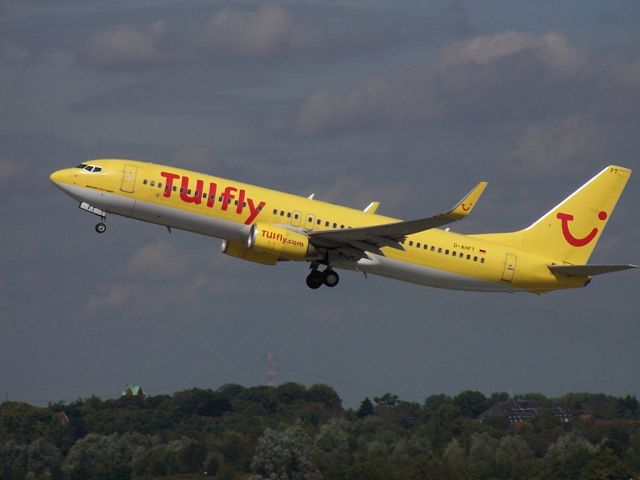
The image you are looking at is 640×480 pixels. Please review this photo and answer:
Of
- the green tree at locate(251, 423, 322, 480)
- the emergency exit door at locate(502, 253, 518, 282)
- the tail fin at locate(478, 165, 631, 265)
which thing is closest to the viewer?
the emergency exit door at locate(502, 253, 518, 282)

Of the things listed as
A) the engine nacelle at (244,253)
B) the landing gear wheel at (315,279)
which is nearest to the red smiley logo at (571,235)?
the landing gear wheel at (315,279)

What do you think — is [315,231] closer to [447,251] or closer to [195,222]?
[195,222]

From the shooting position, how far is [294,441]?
112 m

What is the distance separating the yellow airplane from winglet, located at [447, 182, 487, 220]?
5 cm

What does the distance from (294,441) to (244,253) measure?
50566 millimetres

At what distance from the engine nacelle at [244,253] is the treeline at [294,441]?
1506 inches

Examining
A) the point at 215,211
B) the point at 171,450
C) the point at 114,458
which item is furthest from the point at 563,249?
the point at 114,458

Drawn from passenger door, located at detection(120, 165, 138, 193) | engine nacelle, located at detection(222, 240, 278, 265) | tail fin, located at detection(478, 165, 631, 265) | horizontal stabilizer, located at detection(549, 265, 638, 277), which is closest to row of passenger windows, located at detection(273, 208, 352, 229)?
engine nacelle, located at detection(222, 240, 278, 265)

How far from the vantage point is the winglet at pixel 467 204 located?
5741 cm

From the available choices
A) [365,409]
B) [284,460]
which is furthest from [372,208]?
[365,409]

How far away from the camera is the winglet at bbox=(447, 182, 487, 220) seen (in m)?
57.4

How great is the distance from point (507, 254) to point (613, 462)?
48683 mm

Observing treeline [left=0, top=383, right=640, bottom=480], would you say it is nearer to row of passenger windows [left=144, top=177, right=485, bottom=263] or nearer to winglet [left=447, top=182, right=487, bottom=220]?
row of passenger windows [left=144, top=177, right=485, bottom=263]

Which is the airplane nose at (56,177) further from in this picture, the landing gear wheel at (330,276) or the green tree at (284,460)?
the green tree at (284,460)
